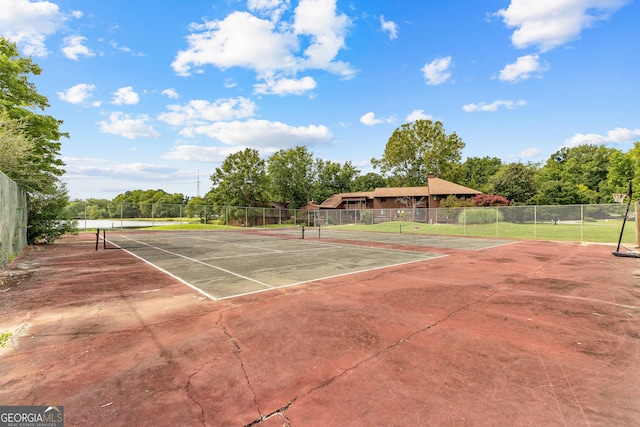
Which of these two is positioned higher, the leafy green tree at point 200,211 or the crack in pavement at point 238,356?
the leafy green tree at point 200,211

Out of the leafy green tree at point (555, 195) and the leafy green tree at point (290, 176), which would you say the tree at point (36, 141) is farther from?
the leafy green tree at point (555, 195)

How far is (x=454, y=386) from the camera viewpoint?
9.95 ft

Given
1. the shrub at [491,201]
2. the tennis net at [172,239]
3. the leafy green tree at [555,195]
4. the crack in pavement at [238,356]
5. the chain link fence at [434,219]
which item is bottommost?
the tennis net at [172,239]

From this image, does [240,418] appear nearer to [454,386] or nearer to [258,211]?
[454,386]

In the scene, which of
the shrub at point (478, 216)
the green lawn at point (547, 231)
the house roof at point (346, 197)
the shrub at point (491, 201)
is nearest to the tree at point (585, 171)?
the shrub at point (491, 201)

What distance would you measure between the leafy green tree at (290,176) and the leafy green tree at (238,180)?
759cm

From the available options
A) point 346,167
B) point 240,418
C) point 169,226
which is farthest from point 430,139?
point 240,418

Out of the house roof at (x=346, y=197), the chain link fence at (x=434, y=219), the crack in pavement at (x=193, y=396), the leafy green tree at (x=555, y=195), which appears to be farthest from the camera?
the house roof at (x=346, y=197)

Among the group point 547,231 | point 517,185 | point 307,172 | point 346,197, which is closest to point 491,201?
point 517,185

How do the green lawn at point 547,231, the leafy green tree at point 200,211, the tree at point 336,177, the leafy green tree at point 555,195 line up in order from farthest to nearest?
the tree at point 336,177 → the leafy green tree at point 555,195 → the leafy green tree at point 200,211 → the green lawn at point 547,231

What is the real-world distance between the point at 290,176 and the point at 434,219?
31433 millimetres

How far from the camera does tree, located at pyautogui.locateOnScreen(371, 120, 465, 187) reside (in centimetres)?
5888

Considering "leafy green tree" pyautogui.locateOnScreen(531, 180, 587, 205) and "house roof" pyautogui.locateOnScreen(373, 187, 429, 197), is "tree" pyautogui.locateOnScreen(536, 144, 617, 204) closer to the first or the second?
"leafy green tree" pyautogui.locateOnScreen(531, 180, 587, 205)

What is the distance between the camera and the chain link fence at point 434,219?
872 inches
